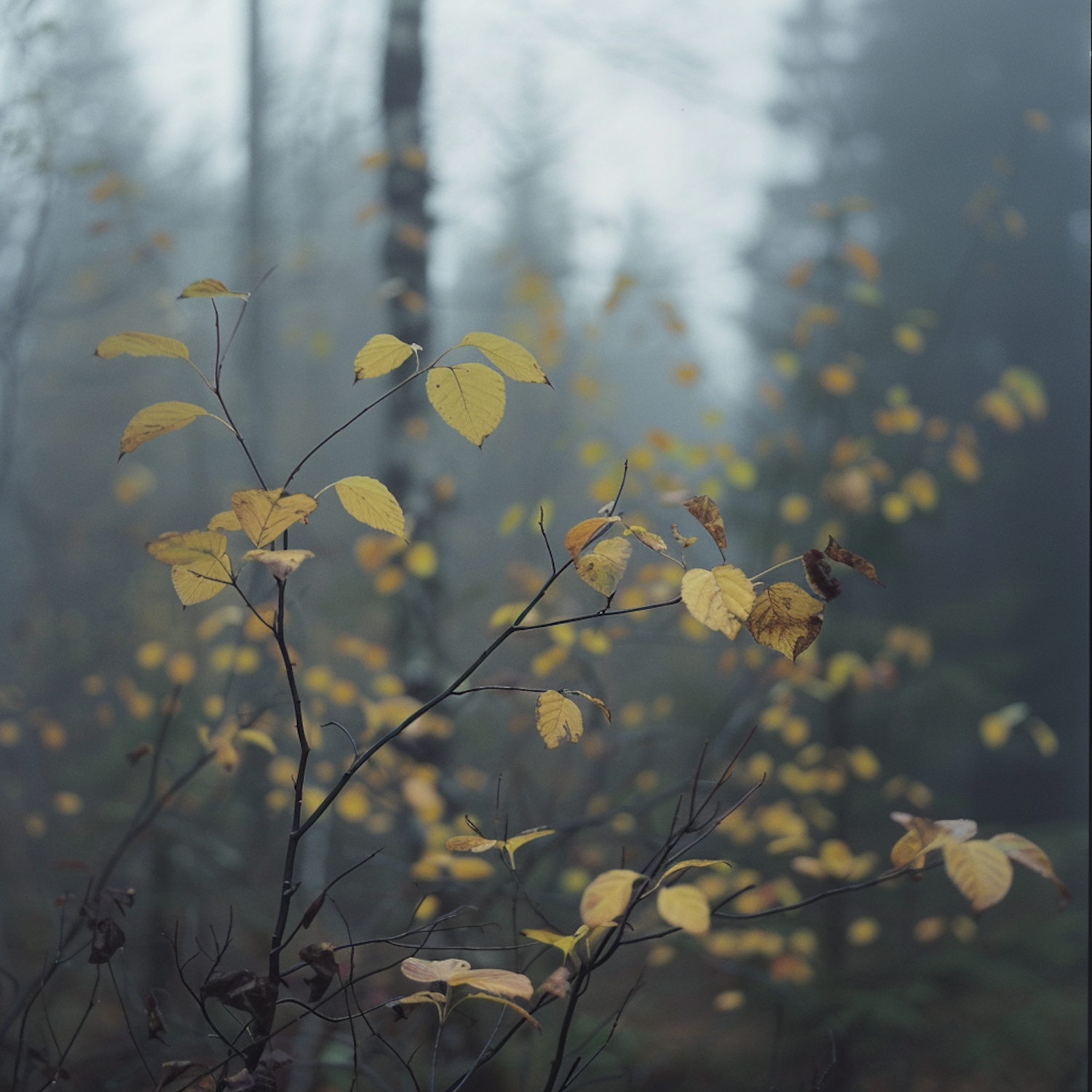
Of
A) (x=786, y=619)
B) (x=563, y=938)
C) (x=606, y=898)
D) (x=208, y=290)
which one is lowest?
(x=563, y=938)

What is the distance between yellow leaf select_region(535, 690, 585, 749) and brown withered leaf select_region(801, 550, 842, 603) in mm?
254

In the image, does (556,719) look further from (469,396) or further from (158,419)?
(158,419)

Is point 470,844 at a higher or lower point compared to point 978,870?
lower

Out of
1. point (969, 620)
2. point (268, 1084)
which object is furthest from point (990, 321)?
point (268, 1084)

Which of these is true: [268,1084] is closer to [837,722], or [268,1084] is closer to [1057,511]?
[837,722]

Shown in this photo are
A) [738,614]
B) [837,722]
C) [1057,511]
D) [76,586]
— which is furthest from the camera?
[76,586]

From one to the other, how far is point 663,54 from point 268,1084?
2.72m

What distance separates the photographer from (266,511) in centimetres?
64

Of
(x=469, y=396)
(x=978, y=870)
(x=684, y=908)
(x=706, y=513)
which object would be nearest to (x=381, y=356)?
(x=469, y=396)

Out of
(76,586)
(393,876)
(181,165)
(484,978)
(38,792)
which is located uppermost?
(181,165)

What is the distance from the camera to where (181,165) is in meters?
4.04

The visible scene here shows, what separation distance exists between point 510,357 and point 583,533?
18 centimetres

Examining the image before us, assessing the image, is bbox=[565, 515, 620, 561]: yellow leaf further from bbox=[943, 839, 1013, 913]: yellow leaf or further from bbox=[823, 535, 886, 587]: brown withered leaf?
bbox=[943, 839, 1013, 913]: yellow leaf

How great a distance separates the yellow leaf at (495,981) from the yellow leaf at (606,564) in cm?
35
